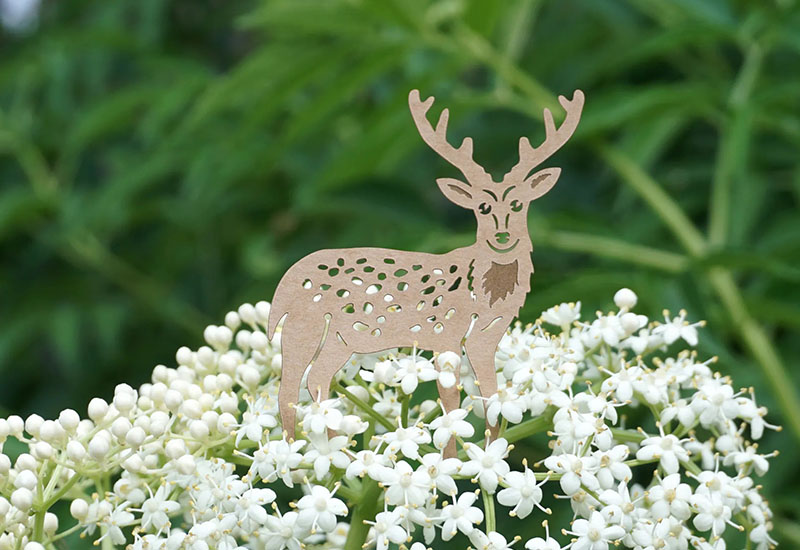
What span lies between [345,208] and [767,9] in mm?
1050

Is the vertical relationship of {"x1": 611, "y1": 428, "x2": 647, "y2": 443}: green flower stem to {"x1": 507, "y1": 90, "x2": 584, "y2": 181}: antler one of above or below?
below

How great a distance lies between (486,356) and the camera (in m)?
0.98

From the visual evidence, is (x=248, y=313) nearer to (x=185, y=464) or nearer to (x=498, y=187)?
(x=185, y=464)

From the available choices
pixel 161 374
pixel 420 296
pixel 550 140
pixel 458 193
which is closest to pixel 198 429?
pixel 161 374

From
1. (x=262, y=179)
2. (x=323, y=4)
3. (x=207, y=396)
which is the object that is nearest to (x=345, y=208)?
(x=323, y=4)

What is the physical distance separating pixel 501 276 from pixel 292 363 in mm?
256

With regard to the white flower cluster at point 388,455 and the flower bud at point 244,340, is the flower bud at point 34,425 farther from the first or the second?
the flower bud at point 244,340

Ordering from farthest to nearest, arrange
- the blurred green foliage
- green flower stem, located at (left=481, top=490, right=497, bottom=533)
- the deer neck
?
the blurred green foliage, the deer neck, green flower stem, located at (left=481, top=490, right=497, bottom=533)

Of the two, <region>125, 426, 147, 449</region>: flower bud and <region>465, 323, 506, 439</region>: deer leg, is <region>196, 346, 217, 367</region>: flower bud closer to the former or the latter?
<region>125, 426, 147, 449</region>: flower bud

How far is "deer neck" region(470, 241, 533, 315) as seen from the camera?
1006 mm

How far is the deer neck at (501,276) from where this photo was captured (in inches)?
39.6

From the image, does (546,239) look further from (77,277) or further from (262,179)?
(77,277)

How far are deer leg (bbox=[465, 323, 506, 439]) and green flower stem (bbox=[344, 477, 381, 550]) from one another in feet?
0.48

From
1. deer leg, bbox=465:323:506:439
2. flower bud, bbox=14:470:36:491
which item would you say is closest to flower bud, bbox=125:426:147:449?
flower bud, bbox=14:470:36:491
